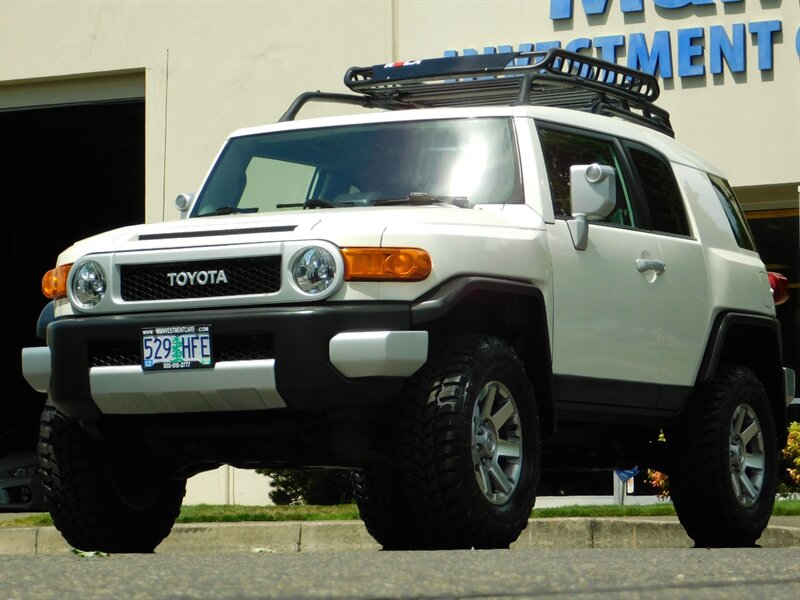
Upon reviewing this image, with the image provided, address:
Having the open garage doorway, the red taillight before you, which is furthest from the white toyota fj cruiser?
the open garage doorway

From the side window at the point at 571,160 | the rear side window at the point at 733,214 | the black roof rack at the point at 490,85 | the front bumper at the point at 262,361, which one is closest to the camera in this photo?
the front bumper at the point at 262,361

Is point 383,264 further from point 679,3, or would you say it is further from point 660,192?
point 679,3

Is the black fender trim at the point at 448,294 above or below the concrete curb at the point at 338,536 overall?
above

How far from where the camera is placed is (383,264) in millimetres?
6699

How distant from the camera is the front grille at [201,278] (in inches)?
268

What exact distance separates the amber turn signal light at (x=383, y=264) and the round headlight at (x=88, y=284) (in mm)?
1100

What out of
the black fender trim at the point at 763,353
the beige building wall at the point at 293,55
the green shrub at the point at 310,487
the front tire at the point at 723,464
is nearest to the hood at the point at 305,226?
the front tire at the point at 723,464

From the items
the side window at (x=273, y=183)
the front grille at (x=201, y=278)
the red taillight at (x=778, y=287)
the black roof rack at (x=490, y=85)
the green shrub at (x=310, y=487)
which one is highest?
the black roof rack at (x=490, y=85)

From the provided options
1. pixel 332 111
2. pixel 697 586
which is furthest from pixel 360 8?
pixel 697 586

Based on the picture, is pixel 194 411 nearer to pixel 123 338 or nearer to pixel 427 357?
pixel 123 338

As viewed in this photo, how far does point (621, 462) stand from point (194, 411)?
9.21 ft

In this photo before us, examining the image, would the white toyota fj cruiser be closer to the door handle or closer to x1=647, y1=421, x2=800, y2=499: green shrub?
the door handle

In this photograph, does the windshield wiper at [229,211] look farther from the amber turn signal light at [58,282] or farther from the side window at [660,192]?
the side window at [660,192]

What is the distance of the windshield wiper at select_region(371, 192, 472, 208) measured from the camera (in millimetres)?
7414
